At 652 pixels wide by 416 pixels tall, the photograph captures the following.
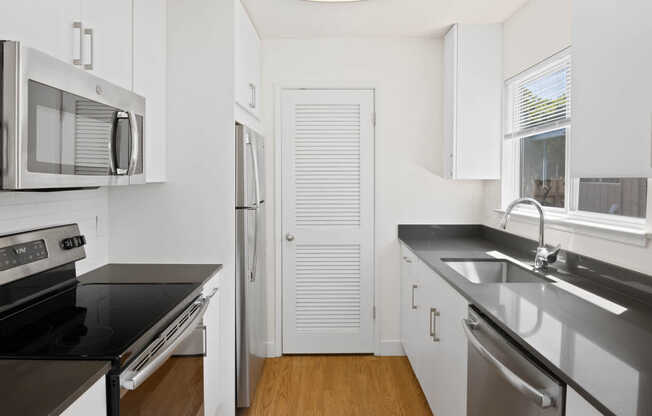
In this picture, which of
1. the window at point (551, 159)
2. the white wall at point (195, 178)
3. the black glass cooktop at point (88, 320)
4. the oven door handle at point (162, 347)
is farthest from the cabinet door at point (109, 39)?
the window at point (551, 159)

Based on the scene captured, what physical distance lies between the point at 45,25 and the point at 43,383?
104 centimetres

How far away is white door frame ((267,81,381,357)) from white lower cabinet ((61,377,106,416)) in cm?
240

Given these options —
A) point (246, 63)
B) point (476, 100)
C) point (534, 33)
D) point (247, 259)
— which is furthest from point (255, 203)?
point (534, 33)

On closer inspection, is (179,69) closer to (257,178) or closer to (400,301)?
(257,178)

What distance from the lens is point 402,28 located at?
334cm

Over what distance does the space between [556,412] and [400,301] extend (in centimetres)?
248

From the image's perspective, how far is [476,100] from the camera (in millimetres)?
3229

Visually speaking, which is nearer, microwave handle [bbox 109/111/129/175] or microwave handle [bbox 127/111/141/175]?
microwave handle [bbox 109/111/129/175]

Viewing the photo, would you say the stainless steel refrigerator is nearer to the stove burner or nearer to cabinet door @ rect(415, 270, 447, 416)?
cabinet door @ rect(415, 270, 447, 416)

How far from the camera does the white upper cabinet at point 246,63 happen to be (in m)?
2.62

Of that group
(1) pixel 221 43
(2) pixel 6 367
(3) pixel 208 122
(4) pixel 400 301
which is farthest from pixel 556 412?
(4) pixel 400 301

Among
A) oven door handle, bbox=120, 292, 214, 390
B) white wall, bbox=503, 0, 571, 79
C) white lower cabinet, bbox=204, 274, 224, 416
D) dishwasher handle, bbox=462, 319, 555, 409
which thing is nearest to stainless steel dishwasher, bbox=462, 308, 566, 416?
dishwasher handle, bbox=462, 319, 555, 409

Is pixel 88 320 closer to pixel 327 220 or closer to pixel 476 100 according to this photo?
pixel 327 220

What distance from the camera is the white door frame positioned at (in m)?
3.58
